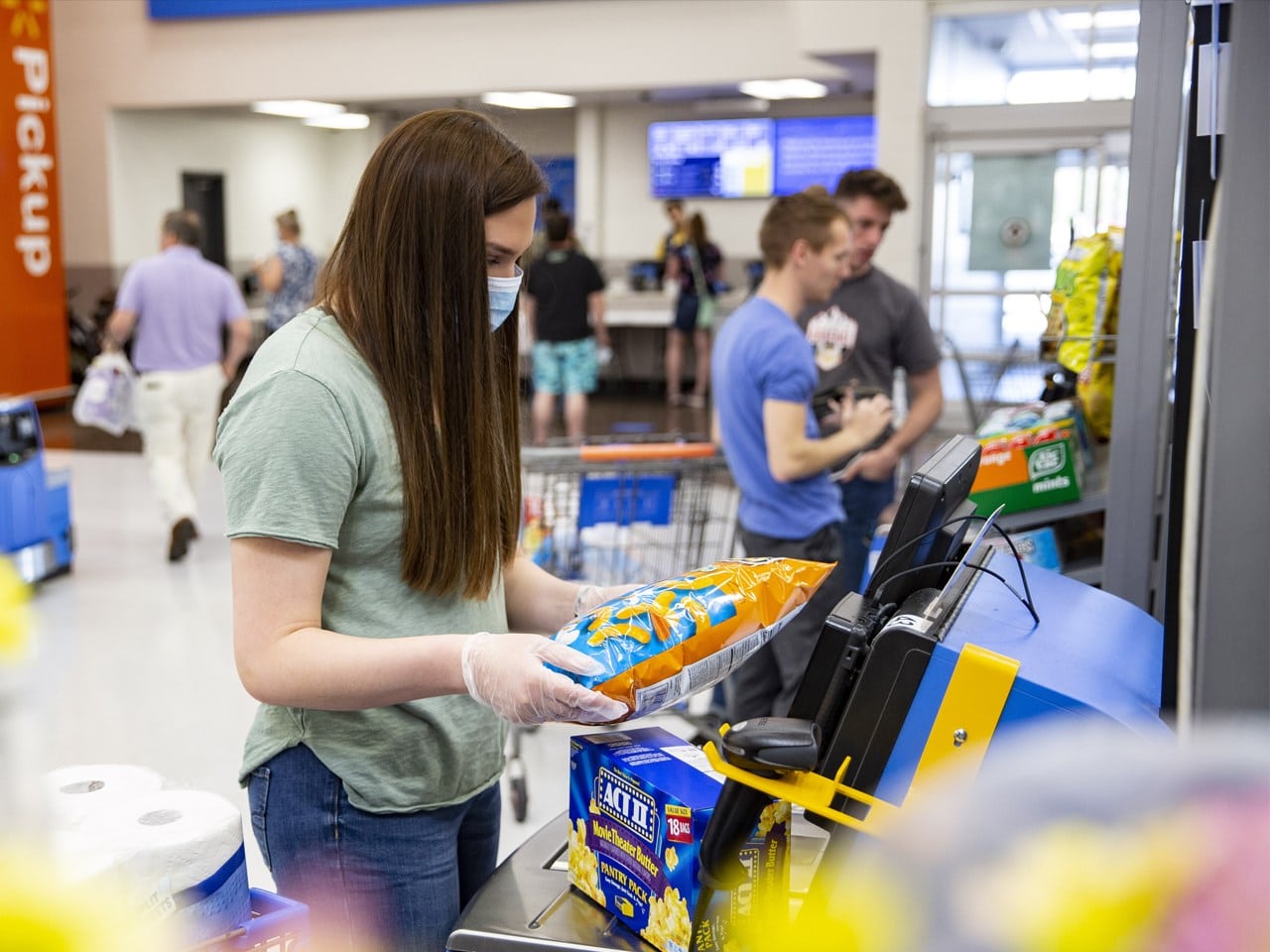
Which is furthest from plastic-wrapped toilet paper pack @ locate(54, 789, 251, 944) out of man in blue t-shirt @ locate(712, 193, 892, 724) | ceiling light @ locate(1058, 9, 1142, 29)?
ceiling light @ locate(1058, 9, 1142, 29)

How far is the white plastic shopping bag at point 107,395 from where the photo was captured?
22.2ft

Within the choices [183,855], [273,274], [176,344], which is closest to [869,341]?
[183,855]

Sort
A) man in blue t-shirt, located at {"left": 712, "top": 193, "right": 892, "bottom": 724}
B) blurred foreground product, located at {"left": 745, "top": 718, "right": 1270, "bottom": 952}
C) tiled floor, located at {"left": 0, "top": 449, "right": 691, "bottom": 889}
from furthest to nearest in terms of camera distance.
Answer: tiled floor, located at {"left": 0, "top": 449, "right": 691, "bottom": 889}
man in blue t-shirt, located at {"left": 712, "top": 193, "right": 892, "bottom": 724}
blurred foreground product, located at {"left": 745, "top": 718, "right": 1270, "bottom": 952}

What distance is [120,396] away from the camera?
689 centimetres

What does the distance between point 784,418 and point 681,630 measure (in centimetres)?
194

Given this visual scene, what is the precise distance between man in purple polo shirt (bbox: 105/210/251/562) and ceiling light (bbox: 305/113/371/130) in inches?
355

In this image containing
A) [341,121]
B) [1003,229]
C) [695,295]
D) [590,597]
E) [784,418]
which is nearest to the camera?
[590,597]

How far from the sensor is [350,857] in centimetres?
153

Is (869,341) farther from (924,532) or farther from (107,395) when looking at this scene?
(107,395)

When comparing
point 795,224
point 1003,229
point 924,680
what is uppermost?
point 1003,229

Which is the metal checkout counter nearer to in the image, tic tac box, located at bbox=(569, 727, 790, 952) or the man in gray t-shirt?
tic tac box, located at bbox=(569, 727, 790, 952)

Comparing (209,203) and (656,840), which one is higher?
(209,203)

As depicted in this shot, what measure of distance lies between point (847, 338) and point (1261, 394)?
343cm

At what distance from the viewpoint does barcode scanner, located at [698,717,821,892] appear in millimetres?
Answer: 1065
